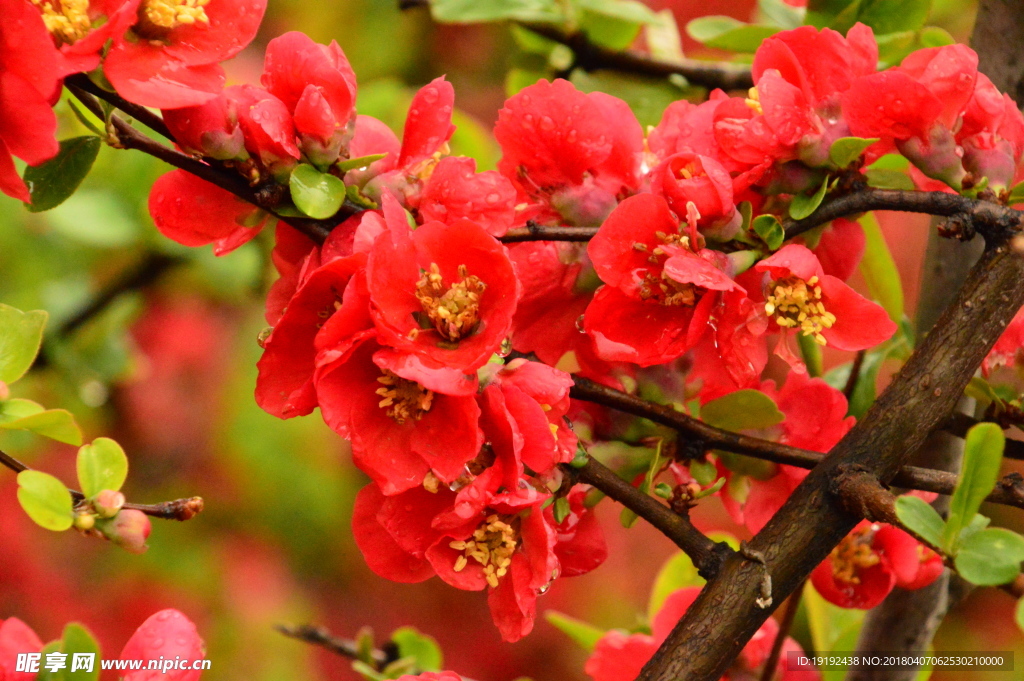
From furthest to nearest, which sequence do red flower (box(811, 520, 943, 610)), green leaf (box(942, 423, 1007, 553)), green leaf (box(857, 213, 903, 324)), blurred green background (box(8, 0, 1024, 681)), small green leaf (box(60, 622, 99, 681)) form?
blurred green background (box(8, 0, 1024, 681)), green leaf (box(857, 213, 903, 324)), red flower (box(811, 520, 943, 610)), small green leaf (box(60, 622, 99, 681)), green leaf (box(942, 423, 1007, 553))

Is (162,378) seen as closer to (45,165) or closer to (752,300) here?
(45,165)

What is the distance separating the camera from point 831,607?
816 millimetres

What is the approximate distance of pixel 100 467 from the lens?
1.47 feet

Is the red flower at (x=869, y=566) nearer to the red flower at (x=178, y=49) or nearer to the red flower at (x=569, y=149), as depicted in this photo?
the red flower at (x=569, y=149)

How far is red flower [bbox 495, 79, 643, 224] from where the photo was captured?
0.49 metres

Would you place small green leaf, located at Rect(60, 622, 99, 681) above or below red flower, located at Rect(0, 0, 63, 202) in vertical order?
below

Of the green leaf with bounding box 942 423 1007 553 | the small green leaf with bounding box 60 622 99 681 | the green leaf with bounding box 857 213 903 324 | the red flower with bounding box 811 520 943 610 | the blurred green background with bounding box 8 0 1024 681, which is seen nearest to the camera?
the green leaf with bounding box 942 423 1007 553

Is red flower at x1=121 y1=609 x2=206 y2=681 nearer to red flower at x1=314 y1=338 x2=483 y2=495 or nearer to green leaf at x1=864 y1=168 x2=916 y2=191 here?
red flower at x1=314 y1=338 x2=483 y2=495

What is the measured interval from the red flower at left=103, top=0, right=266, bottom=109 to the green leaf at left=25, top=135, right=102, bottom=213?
0.07 meters

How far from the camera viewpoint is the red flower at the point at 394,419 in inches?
15.6

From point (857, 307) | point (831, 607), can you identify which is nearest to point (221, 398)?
point (831, 607)

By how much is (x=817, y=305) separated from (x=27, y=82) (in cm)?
35

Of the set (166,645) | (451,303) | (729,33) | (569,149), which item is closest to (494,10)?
(729,33)

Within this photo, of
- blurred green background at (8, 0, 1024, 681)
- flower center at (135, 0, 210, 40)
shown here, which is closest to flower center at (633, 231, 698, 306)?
flower center at (135, 0, 210, 40)
